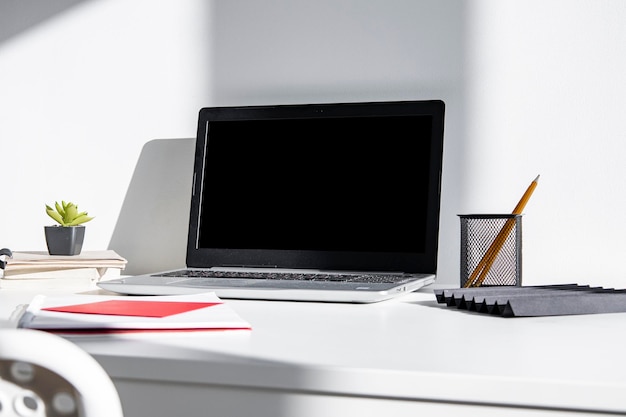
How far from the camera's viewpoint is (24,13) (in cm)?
152

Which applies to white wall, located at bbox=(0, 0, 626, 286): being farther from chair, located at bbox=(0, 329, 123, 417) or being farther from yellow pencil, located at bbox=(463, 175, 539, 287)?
chair, located at bbox=(0, 329, 123, 417)

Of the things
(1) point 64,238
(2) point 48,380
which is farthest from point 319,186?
(2) point 48,380

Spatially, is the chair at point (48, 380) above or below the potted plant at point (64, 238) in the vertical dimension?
below

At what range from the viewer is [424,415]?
0.59 meters

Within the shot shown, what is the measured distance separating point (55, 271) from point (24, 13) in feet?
2.12

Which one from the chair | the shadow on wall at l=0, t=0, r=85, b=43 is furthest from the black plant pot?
the chair

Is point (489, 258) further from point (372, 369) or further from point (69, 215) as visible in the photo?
point (69, 215)

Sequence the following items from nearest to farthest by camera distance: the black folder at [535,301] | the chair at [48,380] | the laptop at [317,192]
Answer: the chair at [48,380] < the black folder at [535,301] < the laptop at [317,192]

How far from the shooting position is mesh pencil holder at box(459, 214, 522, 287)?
1.07 meters

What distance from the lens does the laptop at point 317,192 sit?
3.97ft

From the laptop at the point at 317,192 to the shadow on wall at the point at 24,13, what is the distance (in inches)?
16.9

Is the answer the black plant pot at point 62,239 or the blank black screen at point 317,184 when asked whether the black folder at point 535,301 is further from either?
the black plant pot at point 62,239

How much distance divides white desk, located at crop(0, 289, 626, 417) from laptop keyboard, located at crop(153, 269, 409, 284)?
0.93 feet

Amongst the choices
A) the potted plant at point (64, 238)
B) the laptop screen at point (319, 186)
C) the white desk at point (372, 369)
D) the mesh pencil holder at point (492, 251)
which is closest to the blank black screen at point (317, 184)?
the laptop screen at point (319, 186)
